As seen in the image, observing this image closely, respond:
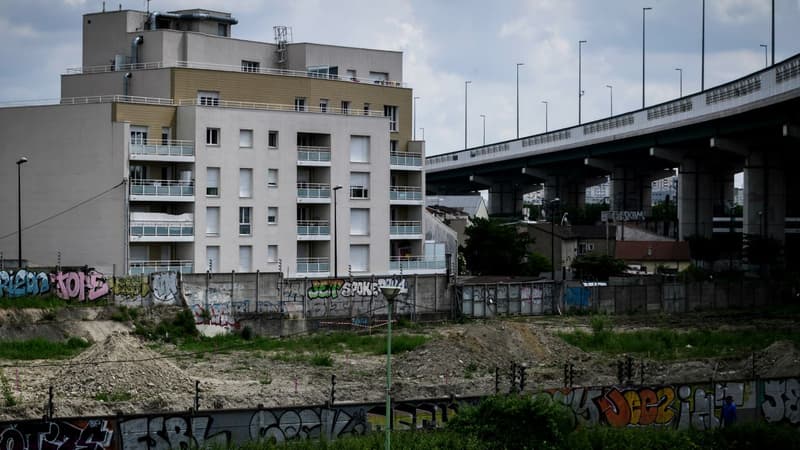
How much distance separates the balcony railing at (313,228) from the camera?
73.4 meters

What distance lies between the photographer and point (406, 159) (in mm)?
78938

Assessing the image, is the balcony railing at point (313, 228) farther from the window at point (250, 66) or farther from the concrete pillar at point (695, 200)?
the concrete pillar at point (695, 200)

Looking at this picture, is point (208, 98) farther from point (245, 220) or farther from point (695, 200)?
point (695, 200)

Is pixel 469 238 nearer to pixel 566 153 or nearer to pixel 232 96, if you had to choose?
pixel 232 96

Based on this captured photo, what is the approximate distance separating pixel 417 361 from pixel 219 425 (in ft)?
55.4

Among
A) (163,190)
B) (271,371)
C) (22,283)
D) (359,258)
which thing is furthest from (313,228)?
(271,371)

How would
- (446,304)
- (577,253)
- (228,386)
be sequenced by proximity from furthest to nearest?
1. (577,253)
2. (446,304)
3. (228,386)

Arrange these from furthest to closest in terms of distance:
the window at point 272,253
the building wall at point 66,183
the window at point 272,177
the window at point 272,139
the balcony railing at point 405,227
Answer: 1. the balcony railing at point 405,227
2. the window at point 272,139
3. the window at point 272,177
4. the window at point 272,253
5. the building wall at point 66,183

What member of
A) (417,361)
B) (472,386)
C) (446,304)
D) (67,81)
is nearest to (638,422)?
(472,386)

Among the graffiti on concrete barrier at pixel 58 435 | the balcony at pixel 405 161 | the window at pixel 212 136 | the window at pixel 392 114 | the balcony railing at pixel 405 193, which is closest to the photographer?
the graffiti on concrete barrier at pixel 58 435

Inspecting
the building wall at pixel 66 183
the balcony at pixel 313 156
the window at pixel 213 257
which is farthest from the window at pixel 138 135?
the balcony at pixel 313 156

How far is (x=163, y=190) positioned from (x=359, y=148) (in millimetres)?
13970

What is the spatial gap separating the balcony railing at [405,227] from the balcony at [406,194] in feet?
4.52

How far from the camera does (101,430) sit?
31531 mm
